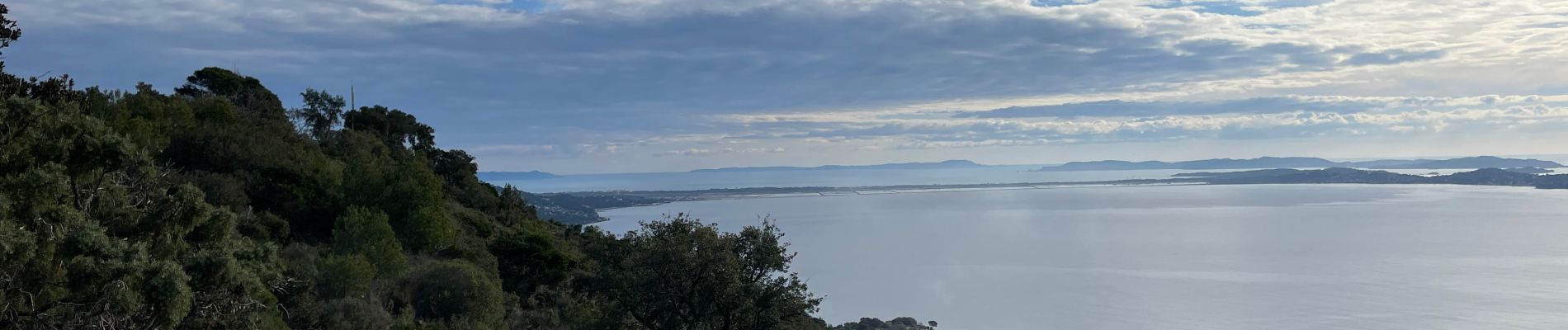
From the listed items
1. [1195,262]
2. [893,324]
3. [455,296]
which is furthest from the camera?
[1195,262]

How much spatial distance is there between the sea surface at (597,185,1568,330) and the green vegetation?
31.2 m

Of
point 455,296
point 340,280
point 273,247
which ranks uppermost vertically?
point 273,247

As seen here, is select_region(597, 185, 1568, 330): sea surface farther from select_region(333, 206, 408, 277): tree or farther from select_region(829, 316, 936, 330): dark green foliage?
select_region(333, 206, 408, 277): tree

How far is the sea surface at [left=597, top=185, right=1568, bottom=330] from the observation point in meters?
56.6

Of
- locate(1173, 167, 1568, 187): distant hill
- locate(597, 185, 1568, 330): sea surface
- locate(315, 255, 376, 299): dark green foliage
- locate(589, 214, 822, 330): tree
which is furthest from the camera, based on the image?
locate(1173, 167, 1568, 187): distant hill

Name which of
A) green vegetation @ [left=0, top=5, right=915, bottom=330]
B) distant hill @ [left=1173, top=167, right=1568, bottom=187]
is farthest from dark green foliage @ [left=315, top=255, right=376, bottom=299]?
distant hill @ [left=1173, top=167, right=1568, bottom=187]

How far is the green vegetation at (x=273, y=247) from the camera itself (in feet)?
27.0

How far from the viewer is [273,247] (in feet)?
34.2

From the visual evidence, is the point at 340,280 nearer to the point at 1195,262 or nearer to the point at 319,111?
the point at 319,111

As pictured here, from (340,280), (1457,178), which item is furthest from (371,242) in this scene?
(1457,178)

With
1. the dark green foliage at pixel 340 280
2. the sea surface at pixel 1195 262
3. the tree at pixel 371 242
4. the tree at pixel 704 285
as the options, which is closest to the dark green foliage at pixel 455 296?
the tree at pixel 371 242

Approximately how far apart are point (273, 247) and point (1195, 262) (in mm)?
80728

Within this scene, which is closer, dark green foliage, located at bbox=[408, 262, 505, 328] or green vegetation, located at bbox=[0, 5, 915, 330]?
green vegetation, located at bbox=[0, 5, 915, 330]

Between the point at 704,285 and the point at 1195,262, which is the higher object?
the point at 704,285
